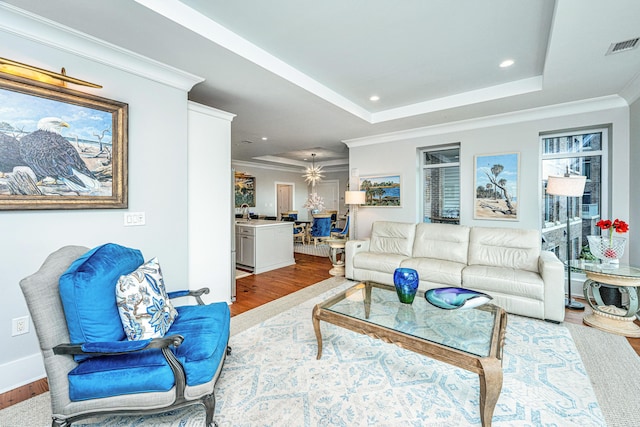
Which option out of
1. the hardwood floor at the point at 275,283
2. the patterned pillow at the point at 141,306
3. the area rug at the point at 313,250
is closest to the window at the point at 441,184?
the hardwood floor at the point at 275,283

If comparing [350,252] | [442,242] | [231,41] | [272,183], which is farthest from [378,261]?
[272,183]

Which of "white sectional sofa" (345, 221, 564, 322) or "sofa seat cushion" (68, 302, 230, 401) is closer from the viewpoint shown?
"sofa seat cushion" (68, 302, 230, 401)

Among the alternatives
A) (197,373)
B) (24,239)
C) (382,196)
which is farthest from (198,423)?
(382,196)

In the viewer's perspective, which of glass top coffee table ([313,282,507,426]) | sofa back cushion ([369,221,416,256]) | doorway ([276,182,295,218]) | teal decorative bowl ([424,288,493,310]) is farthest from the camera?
doorway ([276,182,295,218])

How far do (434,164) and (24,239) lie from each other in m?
5.47

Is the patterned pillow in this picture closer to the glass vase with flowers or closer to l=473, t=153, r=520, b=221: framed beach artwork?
the glass vase with flowers

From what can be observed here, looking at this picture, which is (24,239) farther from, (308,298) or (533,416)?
(533,416)

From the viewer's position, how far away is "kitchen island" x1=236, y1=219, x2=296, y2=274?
5.07m

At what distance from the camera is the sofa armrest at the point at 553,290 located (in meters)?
2.82

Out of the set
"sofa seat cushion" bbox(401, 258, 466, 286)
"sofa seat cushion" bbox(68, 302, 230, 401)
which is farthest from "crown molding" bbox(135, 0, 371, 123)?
"sofa seat cushion" bbox(401, 258, 466, 286)

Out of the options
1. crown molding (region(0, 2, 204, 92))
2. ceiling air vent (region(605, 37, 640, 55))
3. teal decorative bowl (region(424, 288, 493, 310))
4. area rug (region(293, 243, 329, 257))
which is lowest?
area rug (region(293, 243, 329, 257))

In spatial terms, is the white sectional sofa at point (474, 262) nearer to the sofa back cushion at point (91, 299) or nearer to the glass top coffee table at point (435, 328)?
the glass top coffee table at point (435, 328)

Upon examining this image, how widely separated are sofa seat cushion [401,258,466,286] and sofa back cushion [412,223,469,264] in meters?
0.20

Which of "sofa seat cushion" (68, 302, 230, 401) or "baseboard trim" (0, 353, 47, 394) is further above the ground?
"sofa seat cushion" (68, 302, 230, 401)
